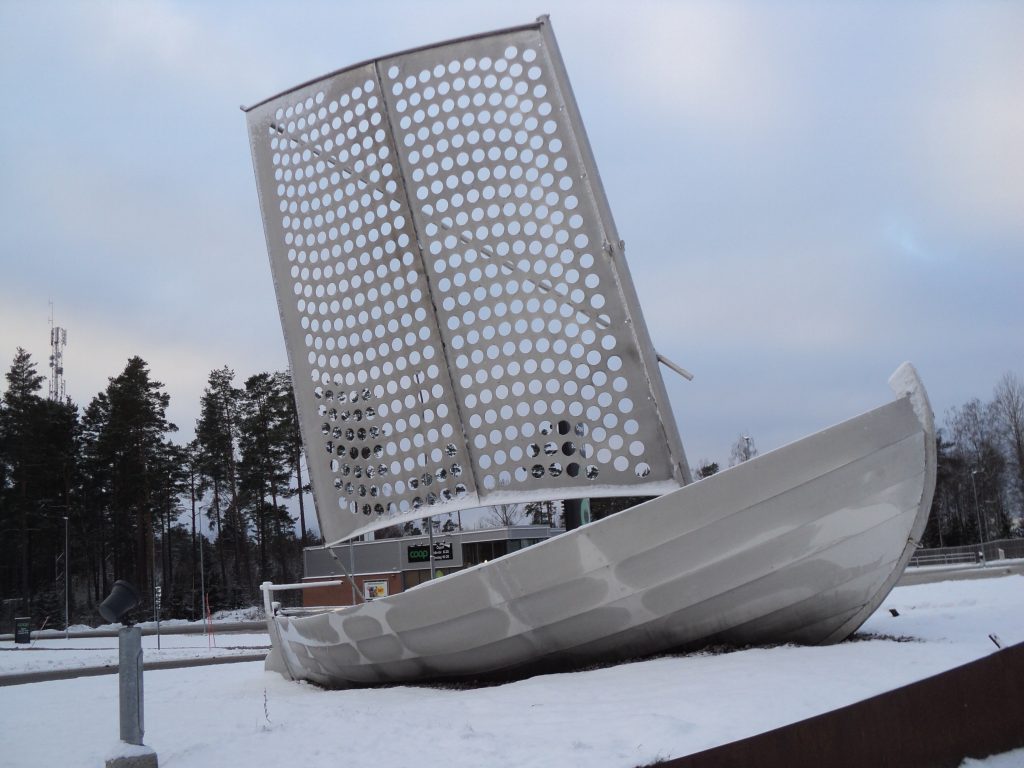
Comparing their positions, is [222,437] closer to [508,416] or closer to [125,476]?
[125,476]

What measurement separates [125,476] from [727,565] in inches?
1735

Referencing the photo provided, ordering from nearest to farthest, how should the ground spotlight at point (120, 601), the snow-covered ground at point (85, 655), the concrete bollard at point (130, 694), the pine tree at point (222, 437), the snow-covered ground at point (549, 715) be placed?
the snow-covered ground at point (549, 715) < the concrete bollard at point (130, 694) < the ground spotlight at point (120, 601) < the snow-covered ground at point (85, 655) < the pine tree at point (222, 437)

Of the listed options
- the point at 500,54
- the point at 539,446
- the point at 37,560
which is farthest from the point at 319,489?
the point at 37,560

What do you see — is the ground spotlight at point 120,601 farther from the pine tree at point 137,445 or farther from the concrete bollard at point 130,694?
the pine tree at point 137,445

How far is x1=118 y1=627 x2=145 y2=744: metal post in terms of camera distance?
16.4 ft


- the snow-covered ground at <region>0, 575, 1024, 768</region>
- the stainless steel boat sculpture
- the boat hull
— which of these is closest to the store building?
the stainless steel boat sculpture

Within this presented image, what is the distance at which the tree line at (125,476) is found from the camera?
43375 millimetres

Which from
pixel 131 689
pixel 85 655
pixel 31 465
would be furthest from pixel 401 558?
pixel 131 689

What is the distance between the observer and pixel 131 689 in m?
5.05

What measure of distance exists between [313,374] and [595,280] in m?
3.16

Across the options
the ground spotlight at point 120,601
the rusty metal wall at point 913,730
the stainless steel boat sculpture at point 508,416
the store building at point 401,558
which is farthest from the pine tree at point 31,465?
the rusty metal wall at point 913,730

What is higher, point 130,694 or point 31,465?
point 31,465

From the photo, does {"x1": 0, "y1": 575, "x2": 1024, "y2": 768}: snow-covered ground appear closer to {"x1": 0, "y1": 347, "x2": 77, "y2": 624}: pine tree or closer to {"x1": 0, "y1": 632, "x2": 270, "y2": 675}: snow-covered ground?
{"x1": 0, "y1": 632, "x2": 270, "y2": 675}: snow-covered ground

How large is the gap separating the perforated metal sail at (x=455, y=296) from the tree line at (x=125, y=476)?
34.6m
